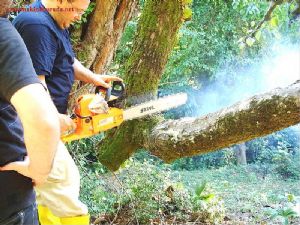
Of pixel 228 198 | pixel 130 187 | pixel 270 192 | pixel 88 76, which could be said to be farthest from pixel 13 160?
pixel 270 192

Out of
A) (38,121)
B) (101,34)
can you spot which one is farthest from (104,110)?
(38,121)

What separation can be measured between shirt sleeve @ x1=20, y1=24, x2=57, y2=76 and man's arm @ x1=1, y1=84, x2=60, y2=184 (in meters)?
0.81

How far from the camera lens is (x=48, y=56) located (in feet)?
6.30

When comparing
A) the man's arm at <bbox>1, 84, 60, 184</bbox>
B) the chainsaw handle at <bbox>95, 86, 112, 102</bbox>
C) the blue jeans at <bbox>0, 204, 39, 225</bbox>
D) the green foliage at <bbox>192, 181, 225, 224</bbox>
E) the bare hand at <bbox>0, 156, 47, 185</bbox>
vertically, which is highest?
the chainsaw handle at <bbox>95, 86, 112, 102</bbox>

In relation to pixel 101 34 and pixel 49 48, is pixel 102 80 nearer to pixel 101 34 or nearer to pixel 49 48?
pixel 49 48

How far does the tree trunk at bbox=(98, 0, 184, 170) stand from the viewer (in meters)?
2.97

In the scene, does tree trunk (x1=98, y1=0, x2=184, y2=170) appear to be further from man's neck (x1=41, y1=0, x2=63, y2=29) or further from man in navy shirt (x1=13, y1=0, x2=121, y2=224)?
man's neck (x1=41, y1=0, x2=63, y2=29)

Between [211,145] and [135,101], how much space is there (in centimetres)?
78

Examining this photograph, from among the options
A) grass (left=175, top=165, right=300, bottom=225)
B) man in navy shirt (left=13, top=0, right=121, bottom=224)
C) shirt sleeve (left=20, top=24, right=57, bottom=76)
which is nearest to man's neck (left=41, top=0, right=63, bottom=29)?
man in navy shirt (left=13, top=0, right=121, bottom=224)

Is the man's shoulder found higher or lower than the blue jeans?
higher

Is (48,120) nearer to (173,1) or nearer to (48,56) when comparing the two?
(48,56)

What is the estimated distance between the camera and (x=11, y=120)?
4.21ft

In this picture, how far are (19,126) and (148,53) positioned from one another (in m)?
1.82

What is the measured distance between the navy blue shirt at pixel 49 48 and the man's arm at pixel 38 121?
2.69 feet
